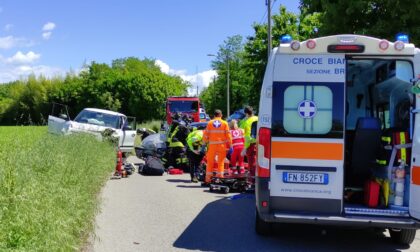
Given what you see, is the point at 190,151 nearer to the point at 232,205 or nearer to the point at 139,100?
the point at 232,205

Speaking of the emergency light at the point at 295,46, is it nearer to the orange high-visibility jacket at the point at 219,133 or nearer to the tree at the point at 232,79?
the orange high-visibility jacket at the point at 219,133

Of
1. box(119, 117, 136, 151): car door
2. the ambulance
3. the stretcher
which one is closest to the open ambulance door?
the ambulance

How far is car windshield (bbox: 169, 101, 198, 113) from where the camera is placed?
105 ft

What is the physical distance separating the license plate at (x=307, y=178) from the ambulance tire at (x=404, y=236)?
1459 mm

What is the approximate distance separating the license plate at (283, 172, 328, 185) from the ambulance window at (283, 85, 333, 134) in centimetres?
51

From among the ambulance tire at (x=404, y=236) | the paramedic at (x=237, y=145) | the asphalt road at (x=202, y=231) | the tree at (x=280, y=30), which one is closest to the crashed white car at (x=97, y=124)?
the paramedic at (x=237, y=145)

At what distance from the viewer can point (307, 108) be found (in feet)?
20.6

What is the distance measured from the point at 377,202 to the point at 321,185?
37.8 inches

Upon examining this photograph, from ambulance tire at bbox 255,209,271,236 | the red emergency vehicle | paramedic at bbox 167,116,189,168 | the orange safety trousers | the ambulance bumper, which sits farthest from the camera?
the red emergency vehicle

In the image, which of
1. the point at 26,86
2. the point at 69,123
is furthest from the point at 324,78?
the point at 26,86

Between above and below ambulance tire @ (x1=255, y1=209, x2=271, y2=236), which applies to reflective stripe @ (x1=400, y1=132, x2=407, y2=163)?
above

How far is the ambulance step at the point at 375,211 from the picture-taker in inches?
241

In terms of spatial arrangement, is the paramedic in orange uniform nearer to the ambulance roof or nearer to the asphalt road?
the asphalt road

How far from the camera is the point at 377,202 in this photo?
664 cm
